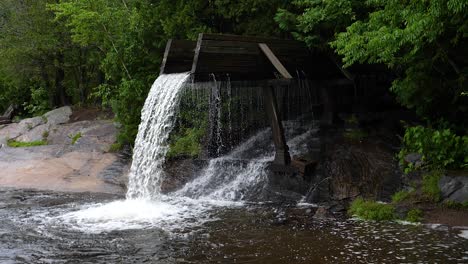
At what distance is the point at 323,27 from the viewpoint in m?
11.7

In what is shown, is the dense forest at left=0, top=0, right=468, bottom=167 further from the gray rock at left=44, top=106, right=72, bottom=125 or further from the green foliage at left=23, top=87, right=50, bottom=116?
the gray rock at left=44, top=106, right=72, bottom=125

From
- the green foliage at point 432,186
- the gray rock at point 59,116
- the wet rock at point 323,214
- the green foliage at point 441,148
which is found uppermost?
the gray rock at point 59,116

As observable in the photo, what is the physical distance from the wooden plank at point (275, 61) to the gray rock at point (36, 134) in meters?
12.1

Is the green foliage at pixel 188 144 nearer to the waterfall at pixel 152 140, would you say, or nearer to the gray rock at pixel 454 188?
the waterfall at pixel 152 140

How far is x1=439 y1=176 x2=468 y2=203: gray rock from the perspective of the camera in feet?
29.2

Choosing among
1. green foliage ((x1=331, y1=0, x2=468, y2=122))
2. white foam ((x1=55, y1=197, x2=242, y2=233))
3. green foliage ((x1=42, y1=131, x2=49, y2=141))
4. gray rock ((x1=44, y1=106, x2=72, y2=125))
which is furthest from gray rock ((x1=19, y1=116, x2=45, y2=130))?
green foliage ((x1=331, y1=0, x2=468, y2=122))

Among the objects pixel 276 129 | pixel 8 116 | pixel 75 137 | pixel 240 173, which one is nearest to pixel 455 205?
pixel 276 129

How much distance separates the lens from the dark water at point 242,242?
22.5 feet

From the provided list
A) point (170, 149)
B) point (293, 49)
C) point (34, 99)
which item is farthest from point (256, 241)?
point (34, 99)

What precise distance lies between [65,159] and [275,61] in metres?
8.80

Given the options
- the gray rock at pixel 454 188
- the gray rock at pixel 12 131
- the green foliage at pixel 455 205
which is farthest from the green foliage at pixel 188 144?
the gray rock at pixel 12 131

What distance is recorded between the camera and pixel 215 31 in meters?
15.6

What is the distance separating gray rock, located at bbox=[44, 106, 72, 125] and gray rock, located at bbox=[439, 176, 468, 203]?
16605 mm

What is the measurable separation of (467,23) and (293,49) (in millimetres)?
4793
